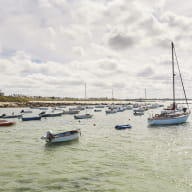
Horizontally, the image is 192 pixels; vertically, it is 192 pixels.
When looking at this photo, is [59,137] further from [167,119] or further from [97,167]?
[167,119]

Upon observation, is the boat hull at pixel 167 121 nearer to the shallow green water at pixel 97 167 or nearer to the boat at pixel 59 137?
the shallow green water at pixel 97 167

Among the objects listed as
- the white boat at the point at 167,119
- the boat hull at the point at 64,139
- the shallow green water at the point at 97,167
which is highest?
the white boat at the point at 167,119

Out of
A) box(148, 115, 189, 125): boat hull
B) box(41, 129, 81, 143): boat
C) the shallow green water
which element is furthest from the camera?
box(148, 115, 189, 125): boat hull

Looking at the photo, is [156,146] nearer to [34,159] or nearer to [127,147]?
[127,147]

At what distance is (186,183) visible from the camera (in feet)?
54.3

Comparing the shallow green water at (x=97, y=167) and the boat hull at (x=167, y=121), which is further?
the boat hull at (x=167, y=121)

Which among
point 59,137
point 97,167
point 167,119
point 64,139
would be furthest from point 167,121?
point 97,167

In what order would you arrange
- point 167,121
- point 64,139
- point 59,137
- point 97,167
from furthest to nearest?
1. point 167,121
2. point 64,139
3. point 59,137
4. point 97,167

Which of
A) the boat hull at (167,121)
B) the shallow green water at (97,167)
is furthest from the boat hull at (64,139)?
the boat hull at (167,121)

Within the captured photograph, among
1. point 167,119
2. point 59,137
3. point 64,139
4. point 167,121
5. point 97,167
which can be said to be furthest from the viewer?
point 167,121

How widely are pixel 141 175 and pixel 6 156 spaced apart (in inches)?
645

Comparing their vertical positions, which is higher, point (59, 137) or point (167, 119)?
point (167, 119)

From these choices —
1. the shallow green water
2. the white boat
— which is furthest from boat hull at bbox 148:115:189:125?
the shallow green water

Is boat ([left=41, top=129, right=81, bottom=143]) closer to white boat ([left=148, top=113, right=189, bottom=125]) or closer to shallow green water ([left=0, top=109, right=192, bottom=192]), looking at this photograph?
shallow green water ([left=0, top=109, right=192, bottom=192])
